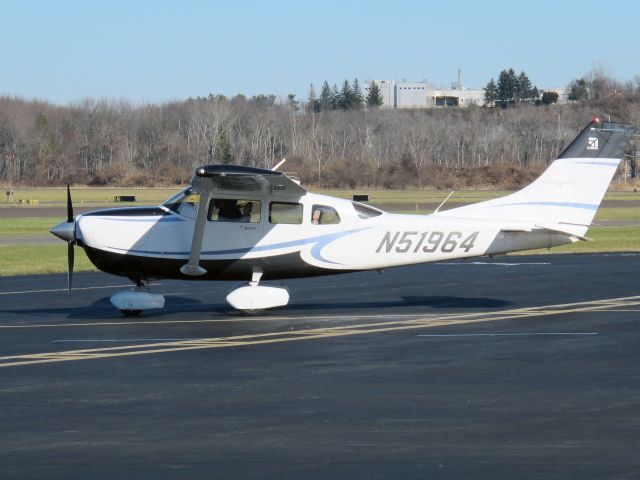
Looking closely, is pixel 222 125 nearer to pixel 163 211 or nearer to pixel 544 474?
pixel 163 211

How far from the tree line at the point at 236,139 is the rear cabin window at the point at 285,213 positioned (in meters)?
97.0

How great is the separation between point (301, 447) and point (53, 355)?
647cm

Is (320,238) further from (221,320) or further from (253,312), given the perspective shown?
(221,320)

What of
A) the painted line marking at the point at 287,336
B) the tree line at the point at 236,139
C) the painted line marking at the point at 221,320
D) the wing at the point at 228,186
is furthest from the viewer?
the tree line at the point at 236,139

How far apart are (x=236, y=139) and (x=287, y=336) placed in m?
119

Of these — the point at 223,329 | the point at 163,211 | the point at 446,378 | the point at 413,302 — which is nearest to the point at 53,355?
the point at 223,329

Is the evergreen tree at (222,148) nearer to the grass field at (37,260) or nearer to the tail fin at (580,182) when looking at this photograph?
the grass field at (37,260)

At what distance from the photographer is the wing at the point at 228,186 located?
648 inches

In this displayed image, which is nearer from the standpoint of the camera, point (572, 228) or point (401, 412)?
point (401, 412)

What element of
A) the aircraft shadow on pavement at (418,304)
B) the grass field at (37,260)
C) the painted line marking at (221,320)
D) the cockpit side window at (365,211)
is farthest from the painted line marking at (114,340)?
the grass field at (37,260)

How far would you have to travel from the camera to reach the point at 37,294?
72.4ft

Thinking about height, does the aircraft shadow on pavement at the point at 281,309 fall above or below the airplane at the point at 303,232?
below

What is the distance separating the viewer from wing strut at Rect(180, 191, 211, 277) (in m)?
17.3

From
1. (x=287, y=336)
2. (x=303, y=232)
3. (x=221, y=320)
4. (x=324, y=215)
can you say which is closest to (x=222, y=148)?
(x=324, y=215)
